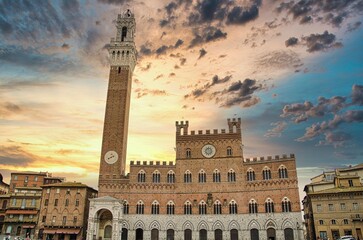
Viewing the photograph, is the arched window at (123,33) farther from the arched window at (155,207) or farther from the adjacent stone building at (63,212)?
the arched window at (155,207)

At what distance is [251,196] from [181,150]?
13.9 metres

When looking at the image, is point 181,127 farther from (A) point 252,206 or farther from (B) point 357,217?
(B) point 357,217

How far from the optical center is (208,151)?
168 feet

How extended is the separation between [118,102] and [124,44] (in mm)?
12336

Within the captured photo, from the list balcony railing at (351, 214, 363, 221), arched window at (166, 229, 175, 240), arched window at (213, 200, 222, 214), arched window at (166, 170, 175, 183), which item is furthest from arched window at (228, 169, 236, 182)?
balcony railing at (351, 214, 363, 221)

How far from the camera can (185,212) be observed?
4847cm

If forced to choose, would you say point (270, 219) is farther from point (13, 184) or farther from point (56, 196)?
point (13, 184)

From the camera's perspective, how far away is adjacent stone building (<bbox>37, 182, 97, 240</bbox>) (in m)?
47.8

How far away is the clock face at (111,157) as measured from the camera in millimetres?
Result: 51141

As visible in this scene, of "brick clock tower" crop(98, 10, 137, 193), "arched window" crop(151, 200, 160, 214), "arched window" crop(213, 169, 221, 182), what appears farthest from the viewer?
"brick clock tower" crop(98, 10, 137, 193)

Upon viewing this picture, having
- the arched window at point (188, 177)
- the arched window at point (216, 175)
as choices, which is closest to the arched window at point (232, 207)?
the arched window at point (216, 175)

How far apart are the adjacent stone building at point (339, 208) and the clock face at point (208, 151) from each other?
17001mm

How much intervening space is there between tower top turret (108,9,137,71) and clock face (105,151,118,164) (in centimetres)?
1748

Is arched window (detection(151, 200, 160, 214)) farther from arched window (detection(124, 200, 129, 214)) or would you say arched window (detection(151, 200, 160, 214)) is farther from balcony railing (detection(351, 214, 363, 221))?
balcony railing (detection(351, 214, 363, 221))
